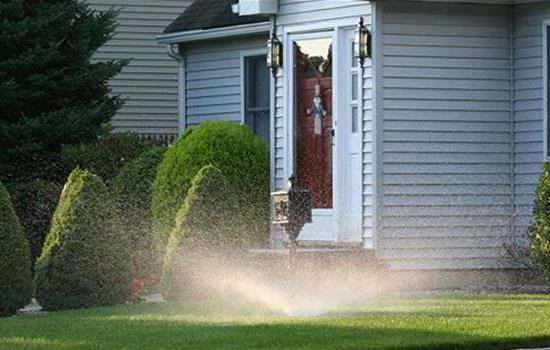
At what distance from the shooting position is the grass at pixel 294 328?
12570 mm

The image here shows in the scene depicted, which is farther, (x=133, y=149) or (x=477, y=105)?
(x=133, y=149)

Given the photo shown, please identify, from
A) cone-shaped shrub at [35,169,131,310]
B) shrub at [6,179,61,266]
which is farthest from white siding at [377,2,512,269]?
shrub at [6,179,61,266]

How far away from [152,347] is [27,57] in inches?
492

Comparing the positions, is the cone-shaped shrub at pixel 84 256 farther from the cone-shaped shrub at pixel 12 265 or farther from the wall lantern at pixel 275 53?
the wall lantern at pixel 275 53

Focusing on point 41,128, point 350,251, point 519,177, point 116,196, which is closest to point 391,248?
point 350,251

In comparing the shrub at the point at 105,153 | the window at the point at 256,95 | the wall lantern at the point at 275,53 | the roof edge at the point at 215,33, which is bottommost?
the shrub at the point at 105,153

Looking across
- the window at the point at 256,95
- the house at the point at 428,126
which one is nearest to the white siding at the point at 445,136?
the house at the point at 428,126

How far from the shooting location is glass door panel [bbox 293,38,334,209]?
68.4ft

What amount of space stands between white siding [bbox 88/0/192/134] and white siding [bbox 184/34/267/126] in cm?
369

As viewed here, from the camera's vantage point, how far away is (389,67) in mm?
19625

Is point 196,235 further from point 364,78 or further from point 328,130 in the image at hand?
point 328,130

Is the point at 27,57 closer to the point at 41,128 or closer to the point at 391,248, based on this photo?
the point at 41,128

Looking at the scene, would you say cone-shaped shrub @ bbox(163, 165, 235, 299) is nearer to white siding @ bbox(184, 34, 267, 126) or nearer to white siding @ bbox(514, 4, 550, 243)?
white siding @ bbox(514, 4, 550, 243)

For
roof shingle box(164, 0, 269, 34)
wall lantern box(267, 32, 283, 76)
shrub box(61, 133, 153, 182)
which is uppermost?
Result: roof shingle box(164, 0, 269, 34)
